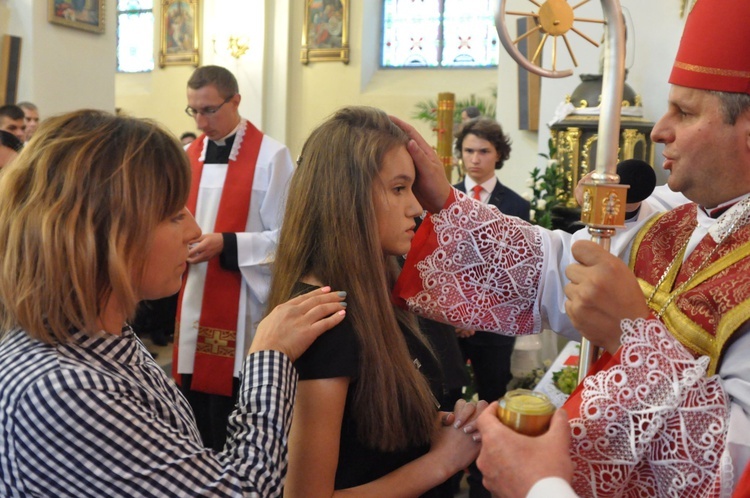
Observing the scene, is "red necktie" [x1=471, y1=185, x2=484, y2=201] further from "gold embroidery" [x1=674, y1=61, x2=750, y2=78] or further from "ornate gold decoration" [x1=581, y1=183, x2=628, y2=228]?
"ornate gold decoration" [x1=581, y1=183, x2=628, y2=228]

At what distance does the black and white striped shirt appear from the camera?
1.09 m

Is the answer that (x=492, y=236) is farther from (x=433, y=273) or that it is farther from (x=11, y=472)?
(x=11, y=472)

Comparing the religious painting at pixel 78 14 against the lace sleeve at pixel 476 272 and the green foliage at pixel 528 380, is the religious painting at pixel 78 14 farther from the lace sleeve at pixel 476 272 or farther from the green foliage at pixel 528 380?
the lace sleeve at pixel 476 272

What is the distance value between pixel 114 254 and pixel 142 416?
0.26 m

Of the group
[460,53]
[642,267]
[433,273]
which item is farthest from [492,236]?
[460,53]

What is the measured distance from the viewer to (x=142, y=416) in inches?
45.9

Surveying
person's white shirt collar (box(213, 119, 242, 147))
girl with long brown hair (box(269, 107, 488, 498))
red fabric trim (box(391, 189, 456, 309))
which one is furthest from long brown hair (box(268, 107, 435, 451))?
person's white shirt collar (box(213, 119, 242, 147))

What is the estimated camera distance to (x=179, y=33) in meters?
13.6

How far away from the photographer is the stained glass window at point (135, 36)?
1472 centimetres

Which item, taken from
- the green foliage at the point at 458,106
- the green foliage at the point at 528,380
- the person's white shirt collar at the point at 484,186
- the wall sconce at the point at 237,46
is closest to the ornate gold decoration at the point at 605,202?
the person's white shirt collar at the point at 484,186

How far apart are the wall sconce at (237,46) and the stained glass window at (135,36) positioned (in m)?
2.53

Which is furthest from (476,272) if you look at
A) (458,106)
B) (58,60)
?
(458,106)

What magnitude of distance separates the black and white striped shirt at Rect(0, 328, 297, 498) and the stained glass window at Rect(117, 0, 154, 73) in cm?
1442

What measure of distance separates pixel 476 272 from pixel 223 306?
199 centimetres
